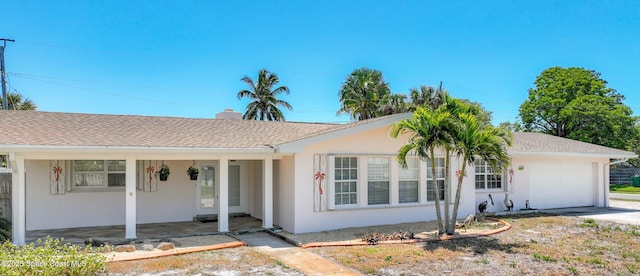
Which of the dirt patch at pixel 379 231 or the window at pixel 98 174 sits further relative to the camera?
the window at pixel 98 174

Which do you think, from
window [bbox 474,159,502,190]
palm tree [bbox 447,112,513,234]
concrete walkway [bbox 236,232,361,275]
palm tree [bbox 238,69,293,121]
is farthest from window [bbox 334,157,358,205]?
palm tree [bbox 238,69,293,121]

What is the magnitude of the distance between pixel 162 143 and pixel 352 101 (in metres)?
22.5

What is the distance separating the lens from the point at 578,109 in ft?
115

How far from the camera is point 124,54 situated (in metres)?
21.9

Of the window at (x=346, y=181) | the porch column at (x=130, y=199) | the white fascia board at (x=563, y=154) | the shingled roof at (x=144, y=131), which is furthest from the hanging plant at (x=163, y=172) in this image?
the white fascia board at (x=563, y=154)

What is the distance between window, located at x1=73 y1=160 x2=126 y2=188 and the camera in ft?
41.5

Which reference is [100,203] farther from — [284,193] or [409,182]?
[409,182]

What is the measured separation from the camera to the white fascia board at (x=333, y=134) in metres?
10.8

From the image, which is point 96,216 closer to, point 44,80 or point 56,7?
point 56,7

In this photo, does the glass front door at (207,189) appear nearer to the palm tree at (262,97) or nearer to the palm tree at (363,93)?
the palm tree at (363,93)

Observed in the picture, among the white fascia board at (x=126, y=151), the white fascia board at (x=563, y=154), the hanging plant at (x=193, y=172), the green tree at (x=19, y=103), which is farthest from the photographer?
the green tree at (x=19, y=103)

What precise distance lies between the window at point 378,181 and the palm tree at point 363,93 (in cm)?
1809

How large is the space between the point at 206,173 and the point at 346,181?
492 cm

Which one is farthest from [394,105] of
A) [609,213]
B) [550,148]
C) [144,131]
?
[144,131]
